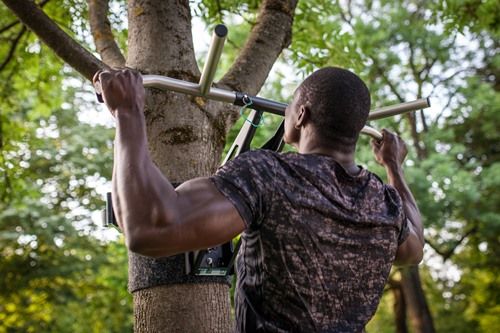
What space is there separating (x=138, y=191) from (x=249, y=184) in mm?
303

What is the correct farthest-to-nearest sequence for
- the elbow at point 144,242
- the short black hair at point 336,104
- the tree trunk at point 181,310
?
the tree trunk at point 181,310, the short black hair at point 336,104, the elbow at point 144,242

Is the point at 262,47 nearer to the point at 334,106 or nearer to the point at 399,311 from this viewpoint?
the point at 334,106

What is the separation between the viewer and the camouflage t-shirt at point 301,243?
1.74m

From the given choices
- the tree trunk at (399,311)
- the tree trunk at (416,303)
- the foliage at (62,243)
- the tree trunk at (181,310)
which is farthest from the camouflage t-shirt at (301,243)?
the tree trunk at (399,311)

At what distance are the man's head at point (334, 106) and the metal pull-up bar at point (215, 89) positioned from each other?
1.01 ft

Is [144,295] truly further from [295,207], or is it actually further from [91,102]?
[91,102]

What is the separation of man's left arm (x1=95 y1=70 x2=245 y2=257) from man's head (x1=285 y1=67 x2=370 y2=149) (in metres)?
0.44

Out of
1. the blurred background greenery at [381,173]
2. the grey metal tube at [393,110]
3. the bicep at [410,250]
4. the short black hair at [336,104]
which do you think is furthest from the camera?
the blurred background greenery at [381,173]

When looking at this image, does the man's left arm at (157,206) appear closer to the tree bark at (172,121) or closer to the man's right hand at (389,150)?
the tree bark at (172,121)

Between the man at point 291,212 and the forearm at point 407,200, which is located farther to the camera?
the forearm at point 407,200

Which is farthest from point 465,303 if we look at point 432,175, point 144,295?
point 144,295

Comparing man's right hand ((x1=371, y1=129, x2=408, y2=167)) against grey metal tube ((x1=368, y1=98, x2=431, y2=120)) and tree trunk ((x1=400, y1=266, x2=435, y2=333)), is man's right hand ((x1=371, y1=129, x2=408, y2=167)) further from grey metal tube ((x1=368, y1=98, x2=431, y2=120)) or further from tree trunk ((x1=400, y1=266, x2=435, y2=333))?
tree trunk ((x1=400, y1=266, x2=435, y2=333))

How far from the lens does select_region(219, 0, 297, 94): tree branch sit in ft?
10.6

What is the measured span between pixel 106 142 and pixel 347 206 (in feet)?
48.6
